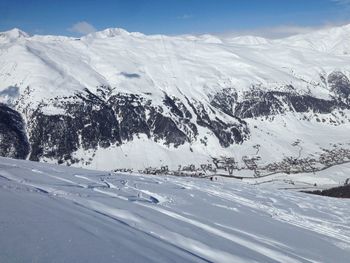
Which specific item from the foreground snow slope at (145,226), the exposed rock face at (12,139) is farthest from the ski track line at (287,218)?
the exposed rock face at (12,139)

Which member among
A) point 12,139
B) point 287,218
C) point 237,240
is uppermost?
point 12,139

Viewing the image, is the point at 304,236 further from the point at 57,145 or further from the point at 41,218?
the point at 57,145

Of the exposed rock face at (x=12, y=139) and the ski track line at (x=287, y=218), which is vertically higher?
the exposed rock face at (x=12, y=139)

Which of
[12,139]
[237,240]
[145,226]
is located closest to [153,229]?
[145,226]

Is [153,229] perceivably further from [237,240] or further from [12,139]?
[12,139]

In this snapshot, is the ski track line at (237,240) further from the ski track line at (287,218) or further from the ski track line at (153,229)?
the ski track line at (287,218)

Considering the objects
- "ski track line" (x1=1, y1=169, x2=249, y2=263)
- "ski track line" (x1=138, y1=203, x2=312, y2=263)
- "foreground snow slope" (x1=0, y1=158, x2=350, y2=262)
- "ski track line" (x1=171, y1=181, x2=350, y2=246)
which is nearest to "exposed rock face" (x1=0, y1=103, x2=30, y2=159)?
"ski track line" (x1=171, y1=181, x2=350, y2=246)
